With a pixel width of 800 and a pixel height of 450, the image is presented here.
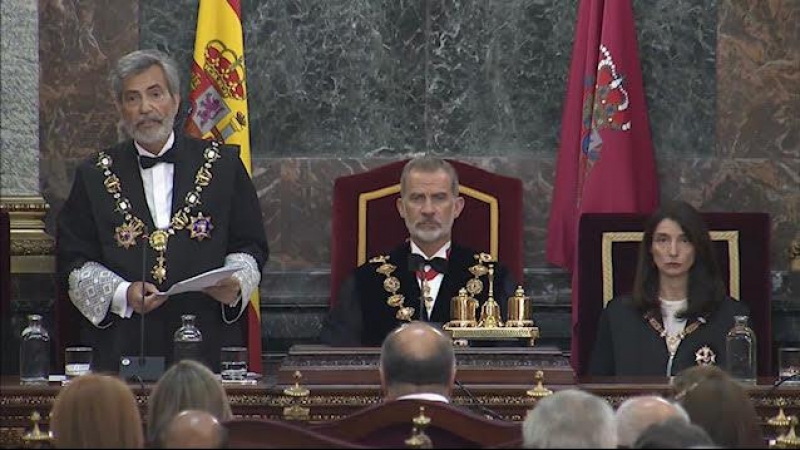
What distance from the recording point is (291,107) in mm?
10008

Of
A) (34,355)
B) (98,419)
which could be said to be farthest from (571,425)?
(34,355)

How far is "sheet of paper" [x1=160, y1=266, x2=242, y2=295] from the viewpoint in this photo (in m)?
7.97

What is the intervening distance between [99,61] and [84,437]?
4.49 meters

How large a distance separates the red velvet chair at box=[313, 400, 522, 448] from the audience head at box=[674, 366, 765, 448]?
0.48 meters

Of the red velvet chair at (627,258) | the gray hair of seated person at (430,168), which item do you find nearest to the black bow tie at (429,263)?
the gray hair of seated person at (430,168)

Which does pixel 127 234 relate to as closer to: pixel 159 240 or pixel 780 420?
pixel 159 240

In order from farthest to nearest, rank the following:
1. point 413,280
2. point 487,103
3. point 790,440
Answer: point 487,103 < point 413,280 < point 790,440

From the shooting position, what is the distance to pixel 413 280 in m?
8.86

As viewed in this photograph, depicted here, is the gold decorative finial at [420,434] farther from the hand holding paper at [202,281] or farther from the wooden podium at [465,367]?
the hand holding paper at [202,281]

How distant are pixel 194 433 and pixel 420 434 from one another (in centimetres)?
82

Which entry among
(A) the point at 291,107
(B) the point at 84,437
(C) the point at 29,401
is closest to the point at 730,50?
(A) the point at 291,107

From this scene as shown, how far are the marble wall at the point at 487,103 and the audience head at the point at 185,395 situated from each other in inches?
150

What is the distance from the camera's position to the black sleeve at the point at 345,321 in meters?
8.73

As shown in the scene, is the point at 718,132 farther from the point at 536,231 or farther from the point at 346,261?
the point at 346,261
